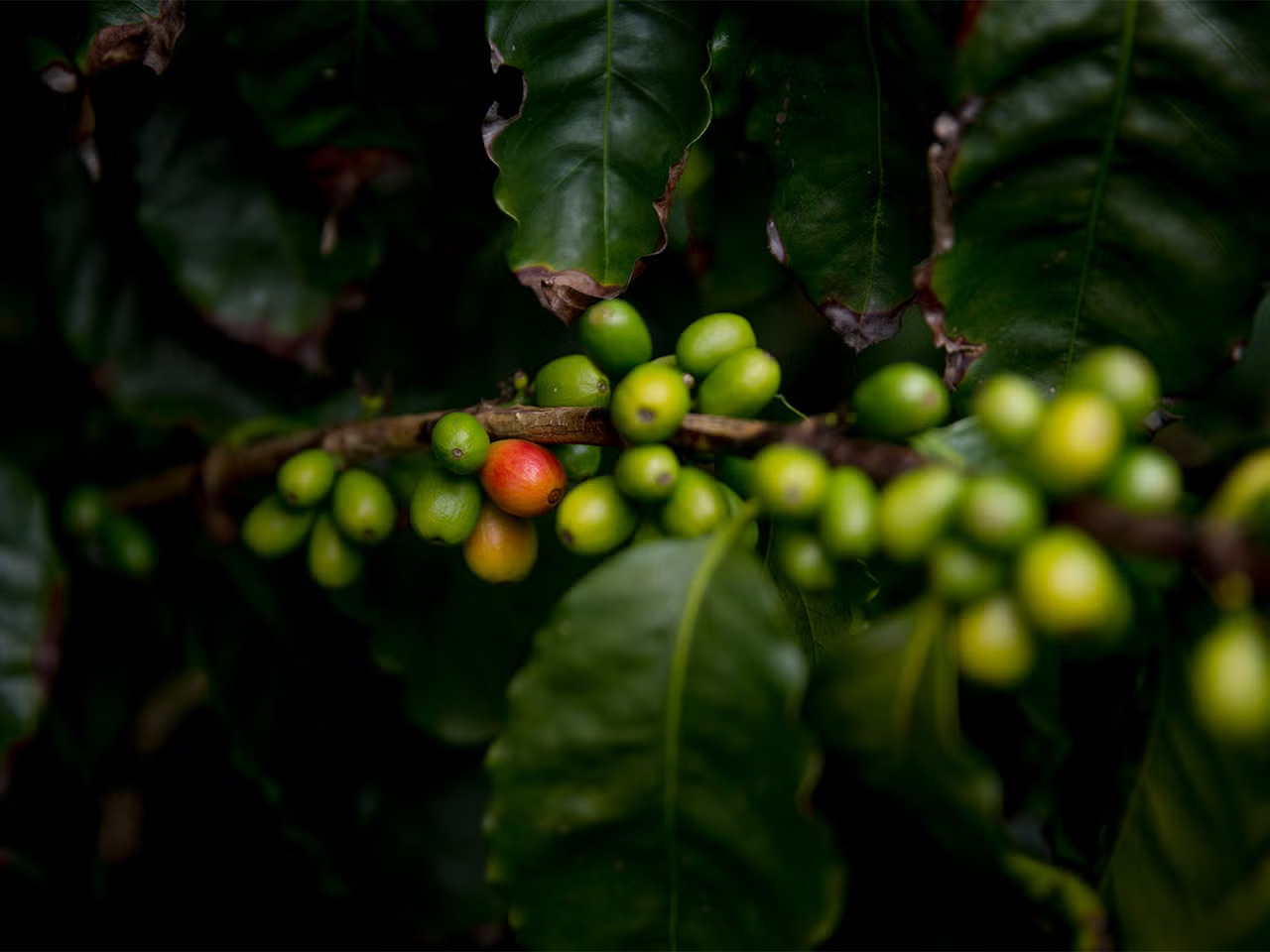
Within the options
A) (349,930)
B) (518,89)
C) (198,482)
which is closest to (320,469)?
(198,482)

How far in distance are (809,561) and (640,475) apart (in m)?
0.21

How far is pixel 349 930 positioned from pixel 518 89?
1.83m

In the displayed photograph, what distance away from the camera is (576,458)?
1.28 m

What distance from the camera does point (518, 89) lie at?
A: 145cm

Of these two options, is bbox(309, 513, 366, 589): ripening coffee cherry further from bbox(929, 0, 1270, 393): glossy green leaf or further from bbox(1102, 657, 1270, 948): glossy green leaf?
bbox(1102, 657, 1270, 948): glossy green leaf

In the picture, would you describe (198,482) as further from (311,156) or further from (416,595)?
(311,156)

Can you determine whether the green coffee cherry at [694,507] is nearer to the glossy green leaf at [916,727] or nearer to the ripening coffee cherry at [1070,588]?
the glossy green leaf at [916,727]

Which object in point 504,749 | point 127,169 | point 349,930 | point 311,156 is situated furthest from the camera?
point 349,930

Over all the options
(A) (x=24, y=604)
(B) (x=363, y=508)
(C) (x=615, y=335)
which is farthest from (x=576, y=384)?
(A) (x=24, y=604)

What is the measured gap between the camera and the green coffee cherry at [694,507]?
3.57ft

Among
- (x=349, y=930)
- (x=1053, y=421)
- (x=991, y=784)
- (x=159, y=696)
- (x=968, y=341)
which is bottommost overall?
(x=349, y=930)

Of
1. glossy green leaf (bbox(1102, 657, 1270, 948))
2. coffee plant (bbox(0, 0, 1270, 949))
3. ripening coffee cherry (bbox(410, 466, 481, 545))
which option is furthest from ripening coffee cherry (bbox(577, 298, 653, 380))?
glossy green leaf (bbox(1102, 657, 1270, 948))

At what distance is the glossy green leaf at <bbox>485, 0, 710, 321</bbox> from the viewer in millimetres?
1376

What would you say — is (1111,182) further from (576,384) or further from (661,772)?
(661,772)
